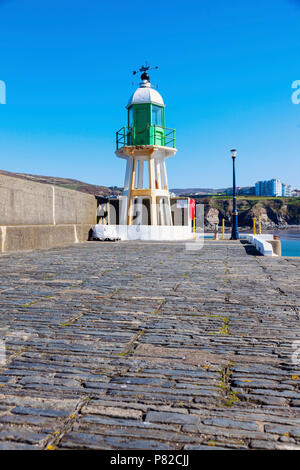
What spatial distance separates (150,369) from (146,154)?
70.5ft

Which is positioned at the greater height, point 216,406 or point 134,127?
point 134,127

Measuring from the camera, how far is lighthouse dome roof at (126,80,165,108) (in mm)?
22141

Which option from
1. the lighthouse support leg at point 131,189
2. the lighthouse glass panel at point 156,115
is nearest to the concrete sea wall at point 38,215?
the lighthouse support leg at point 131,189

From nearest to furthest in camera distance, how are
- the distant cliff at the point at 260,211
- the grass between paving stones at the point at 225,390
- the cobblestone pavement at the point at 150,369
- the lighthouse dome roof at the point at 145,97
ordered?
the cobblestone pavement at the point at 150,369 → the grass between paving stones at the point at 225,390 → the lighthouse dome roof at the point at 145,97 → the distant cliff at the point at 260,211

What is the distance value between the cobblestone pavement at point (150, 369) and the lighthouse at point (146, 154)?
1826cm

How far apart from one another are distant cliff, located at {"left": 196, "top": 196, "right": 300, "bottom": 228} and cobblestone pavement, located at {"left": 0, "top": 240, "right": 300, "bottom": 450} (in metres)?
143

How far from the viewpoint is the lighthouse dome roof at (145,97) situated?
2214 centimetres

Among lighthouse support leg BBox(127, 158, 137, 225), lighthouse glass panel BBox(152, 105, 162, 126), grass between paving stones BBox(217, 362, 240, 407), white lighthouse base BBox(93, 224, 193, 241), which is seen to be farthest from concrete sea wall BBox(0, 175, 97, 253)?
grass between paving stones BBox(217, 362, 240, 407)

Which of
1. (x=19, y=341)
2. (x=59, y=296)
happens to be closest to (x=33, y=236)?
(x=59, y=296)

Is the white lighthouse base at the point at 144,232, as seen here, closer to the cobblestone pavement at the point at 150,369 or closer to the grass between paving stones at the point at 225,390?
the cobblestone pavement at the point at 150,369

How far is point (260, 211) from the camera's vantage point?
153500 mm

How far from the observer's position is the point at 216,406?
6.85ft

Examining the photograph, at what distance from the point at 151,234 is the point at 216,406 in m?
18.3
